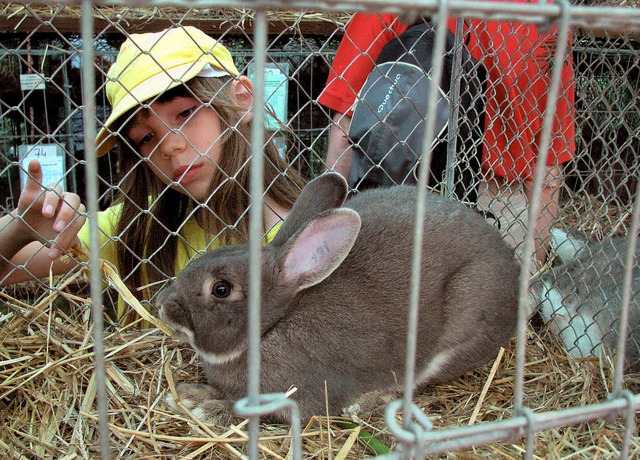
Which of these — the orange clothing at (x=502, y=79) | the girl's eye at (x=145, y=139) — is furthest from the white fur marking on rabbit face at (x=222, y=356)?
the orange clothing at (x=502, y=79)

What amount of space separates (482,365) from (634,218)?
1.02 metres

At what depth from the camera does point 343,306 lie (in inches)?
63.3

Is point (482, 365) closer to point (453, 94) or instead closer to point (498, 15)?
point (453, 94)

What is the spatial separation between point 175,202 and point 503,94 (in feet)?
5.12

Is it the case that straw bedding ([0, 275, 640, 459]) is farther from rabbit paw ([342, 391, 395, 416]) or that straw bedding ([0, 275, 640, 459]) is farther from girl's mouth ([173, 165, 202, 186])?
girl's mouth ([173, 165, 202, 186])

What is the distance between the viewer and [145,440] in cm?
131

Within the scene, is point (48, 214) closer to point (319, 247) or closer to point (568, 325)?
point (319, 247)

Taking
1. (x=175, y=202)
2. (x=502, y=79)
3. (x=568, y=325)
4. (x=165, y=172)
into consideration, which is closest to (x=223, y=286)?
(x=165, y=172)

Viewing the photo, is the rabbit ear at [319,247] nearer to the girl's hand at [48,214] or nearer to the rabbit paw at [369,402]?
the rabbit paw at [369,402]

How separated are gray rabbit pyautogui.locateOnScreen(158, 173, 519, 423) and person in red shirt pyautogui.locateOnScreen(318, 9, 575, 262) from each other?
64 centimetres

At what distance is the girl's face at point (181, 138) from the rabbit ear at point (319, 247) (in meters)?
0.52

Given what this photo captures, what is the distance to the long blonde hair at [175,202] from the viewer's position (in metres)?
1.99

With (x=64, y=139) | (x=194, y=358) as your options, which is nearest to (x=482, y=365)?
(x=194, y=358)

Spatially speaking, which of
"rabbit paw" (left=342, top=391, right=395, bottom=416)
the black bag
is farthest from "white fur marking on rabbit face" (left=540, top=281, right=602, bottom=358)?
"rabbit paw" (left=342, top=391, right=395, bottom=416)
